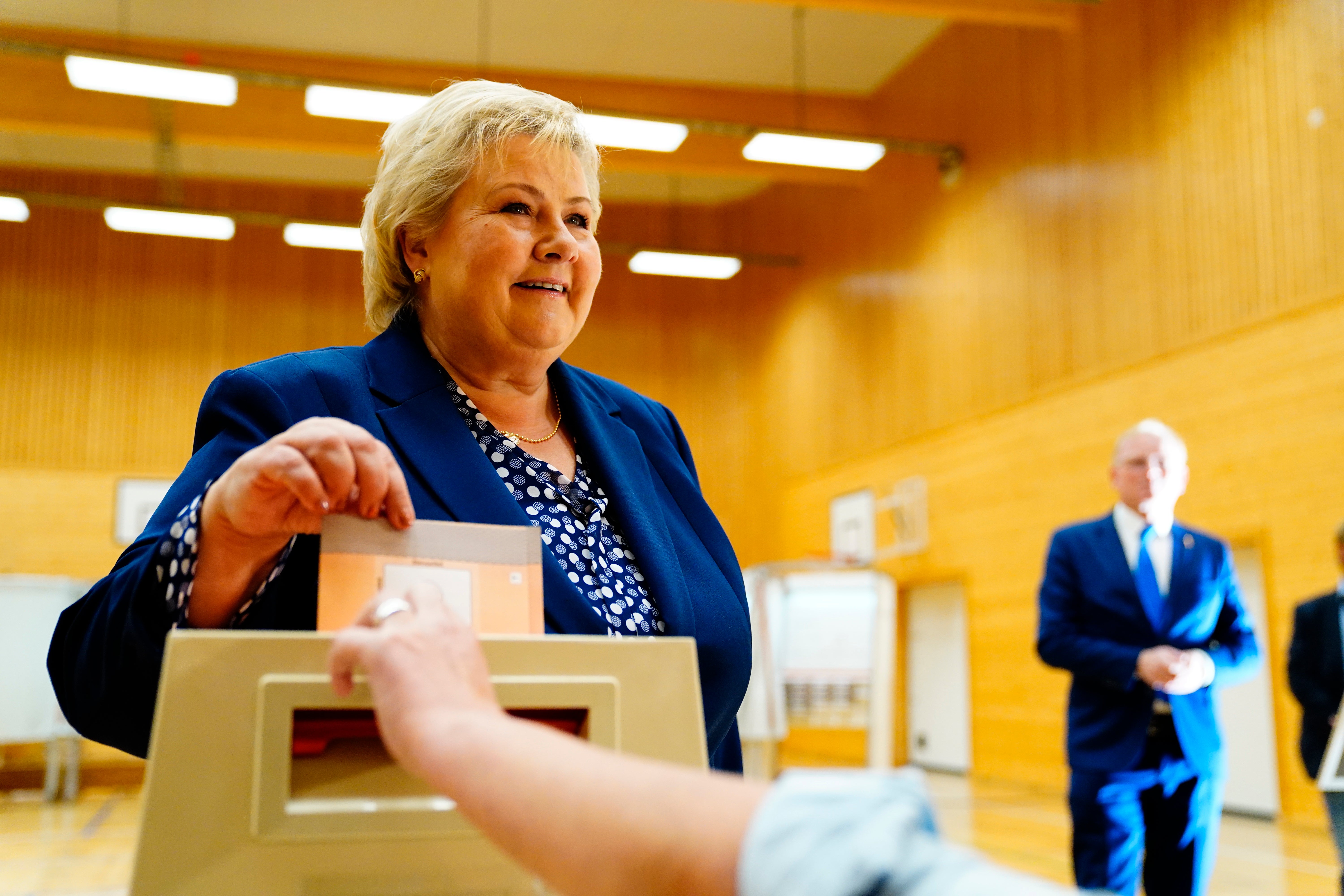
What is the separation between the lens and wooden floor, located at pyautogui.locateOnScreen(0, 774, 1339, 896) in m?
5.53

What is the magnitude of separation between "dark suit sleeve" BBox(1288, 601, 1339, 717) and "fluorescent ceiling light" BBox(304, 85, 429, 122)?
636 centimetres

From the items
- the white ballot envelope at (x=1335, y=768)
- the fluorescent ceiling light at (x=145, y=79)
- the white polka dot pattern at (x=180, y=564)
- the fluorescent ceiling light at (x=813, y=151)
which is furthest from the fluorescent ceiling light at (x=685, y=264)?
the white polka dot pattern at (x=180, y=564)

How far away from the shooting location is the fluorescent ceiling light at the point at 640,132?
8883mm

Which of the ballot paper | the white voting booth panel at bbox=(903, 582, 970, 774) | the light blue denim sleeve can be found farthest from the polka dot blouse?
the white voting booth panel at bbox=(903, 582, 970, 774)

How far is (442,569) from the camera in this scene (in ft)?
2.96

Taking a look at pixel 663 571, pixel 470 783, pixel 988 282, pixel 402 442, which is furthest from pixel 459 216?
pixel 988 282

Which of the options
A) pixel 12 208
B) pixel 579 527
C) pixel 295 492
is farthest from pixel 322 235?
pixel 295 492

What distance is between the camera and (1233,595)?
4.08 m

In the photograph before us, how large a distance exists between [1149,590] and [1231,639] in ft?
1.11

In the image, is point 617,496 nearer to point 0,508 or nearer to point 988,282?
point 988,282

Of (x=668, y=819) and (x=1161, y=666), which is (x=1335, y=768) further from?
(x=668, y=819)

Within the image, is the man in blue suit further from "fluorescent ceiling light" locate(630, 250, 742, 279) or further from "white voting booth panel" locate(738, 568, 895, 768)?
"fluorescent ceiling light" locate(630, 250, 742, 279)

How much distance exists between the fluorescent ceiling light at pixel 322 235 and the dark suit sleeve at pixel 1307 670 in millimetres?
8731

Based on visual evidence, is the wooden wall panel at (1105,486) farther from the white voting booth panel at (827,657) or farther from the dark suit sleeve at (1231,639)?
the dark suit sleeve at (1231,639)
